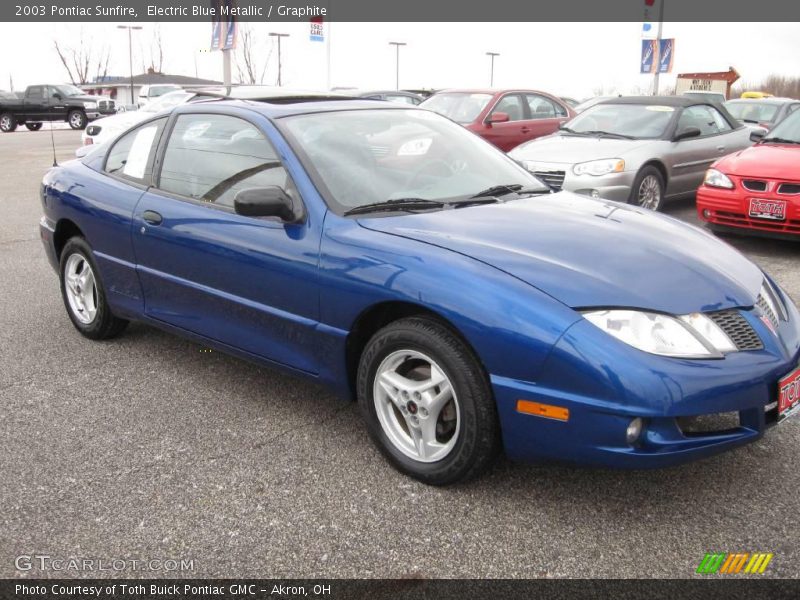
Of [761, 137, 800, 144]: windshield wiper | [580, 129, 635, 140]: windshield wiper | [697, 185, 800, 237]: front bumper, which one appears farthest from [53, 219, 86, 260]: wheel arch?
[761, 137, 800, 144]: windshield wiper

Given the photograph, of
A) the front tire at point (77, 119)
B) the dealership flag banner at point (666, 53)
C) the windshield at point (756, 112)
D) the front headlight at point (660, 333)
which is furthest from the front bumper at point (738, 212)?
the front tire at point (77, 119)

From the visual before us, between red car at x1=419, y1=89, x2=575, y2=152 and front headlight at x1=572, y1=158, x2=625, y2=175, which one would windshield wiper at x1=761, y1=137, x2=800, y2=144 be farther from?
red car at x1=419, y1=89, x2=575, y2=152

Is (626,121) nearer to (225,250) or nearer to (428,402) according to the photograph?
(225,250)

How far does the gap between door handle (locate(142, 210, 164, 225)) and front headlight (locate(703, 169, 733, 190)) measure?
5294 millimetres

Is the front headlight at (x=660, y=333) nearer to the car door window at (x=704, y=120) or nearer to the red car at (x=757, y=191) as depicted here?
the red car at (x=757, y=191)

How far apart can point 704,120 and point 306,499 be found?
8.43 metres

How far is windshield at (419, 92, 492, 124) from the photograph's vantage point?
38.0 feet

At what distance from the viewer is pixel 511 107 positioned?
1195cm

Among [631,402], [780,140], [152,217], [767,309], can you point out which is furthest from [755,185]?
[152,217]

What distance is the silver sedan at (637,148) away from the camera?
801cm

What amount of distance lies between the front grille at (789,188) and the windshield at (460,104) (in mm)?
5480

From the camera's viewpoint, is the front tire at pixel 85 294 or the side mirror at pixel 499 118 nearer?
the front tire at pixel 85 294

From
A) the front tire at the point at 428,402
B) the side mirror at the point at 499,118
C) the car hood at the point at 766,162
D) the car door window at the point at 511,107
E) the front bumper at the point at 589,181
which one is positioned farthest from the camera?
the car door window at the point at 511,107

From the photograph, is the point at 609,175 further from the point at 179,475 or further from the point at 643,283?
the point at 179,475
